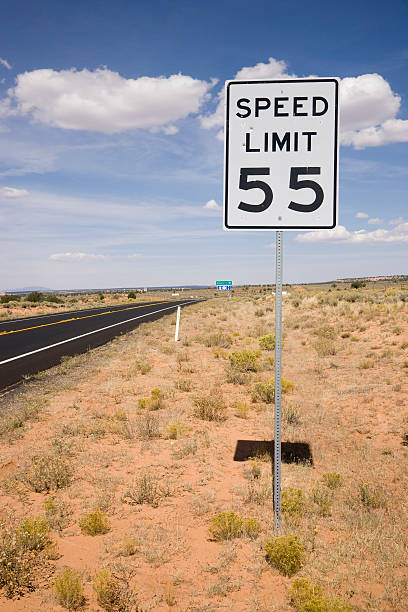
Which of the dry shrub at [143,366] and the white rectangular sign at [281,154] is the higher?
the white rectangular sign at [281,154]

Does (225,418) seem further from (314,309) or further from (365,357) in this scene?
(314,309)

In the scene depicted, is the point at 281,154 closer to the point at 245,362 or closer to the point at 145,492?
the point at 145,492

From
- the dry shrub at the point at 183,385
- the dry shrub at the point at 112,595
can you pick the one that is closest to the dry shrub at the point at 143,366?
the dry shrub at the point at 183,385

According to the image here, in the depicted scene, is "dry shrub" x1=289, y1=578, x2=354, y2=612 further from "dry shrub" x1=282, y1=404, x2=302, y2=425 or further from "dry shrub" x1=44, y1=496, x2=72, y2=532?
"dry shrub" x1=282, y1=404, x2=302, y2=425

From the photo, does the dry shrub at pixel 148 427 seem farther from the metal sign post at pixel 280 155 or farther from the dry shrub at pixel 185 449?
the metal sign post at pixel 280 155

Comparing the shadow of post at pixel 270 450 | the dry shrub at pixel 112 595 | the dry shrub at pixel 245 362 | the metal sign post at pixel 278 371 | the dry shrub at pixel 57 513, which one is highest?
the metal sign post at pixel 278 371

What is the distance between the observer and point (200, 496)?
199 inches

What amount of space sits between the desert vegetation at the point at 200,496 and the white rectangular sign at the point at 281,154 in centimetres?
318

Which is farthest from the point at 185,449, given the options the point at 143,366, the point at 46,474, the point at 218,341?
the point at 218,341

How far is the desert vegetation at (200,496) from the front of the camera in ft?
11.2

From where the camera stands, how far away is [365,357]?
13672 mm

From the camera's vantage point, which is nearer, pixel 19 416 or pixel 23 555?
pixel 23 555

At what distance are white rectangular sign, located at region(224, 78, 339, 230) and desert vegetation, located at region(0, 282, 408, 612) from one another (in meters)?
3.18

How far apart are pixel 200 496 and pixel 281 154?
166 inches
